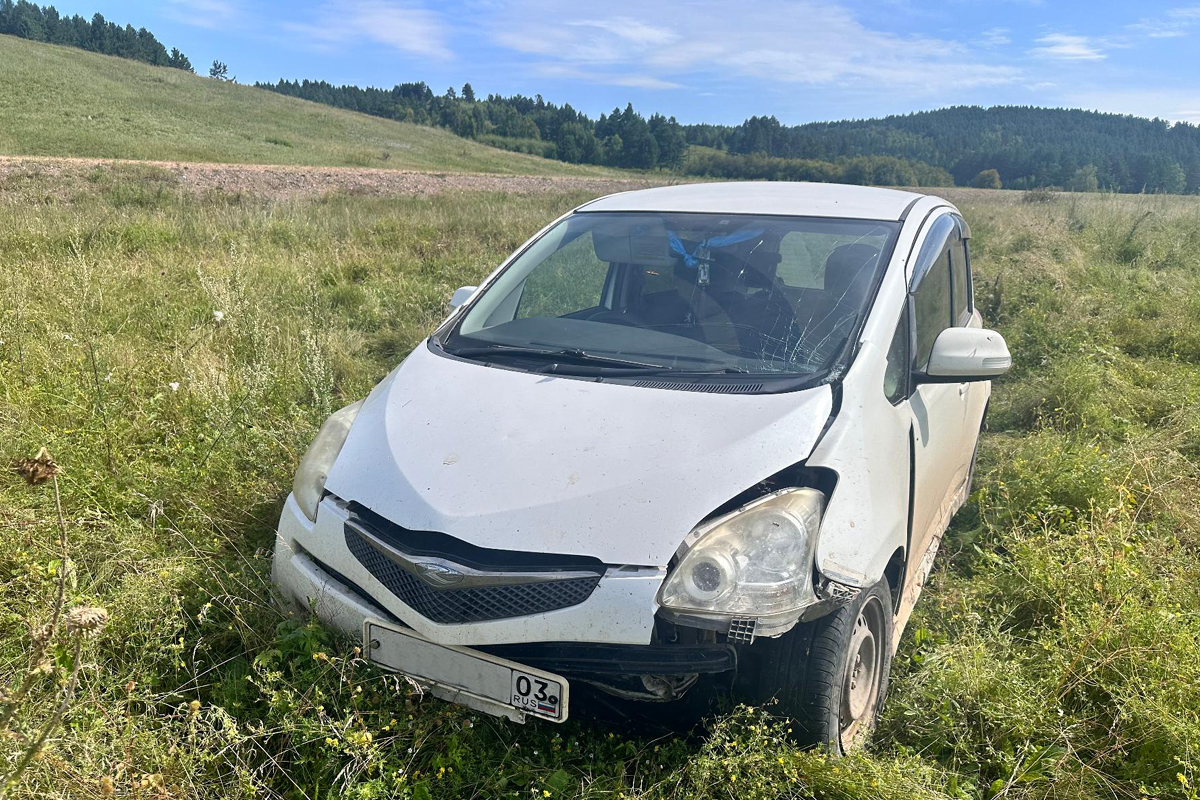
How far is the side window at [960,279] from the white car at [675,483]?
0.47 m

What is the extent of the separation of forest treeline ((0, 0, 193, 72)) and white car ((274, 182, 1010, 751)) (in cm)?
10232

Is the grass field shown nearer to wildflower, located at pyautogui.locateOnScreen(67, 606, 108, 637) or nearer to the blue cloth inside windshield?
wildflower, located at pyautogui.locateOnScreen(67, 606, 108, 637)

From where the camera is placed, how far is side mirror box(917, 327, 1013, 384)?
2516mm

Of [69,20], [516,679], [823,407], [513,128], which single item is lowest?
[516,679]

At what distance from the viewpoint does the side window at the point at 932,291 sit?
9.07 ft

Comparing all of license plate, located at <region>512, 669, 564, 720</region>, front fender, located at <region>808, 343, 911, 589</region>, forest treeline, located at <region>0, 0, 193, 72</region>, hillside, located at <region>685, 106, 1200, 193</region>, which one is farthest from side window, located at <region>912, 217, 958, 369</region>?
forest treeline, located at <region>0, 0, 193, 72</region>

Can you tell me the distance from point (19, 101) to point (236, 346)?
1849 inches

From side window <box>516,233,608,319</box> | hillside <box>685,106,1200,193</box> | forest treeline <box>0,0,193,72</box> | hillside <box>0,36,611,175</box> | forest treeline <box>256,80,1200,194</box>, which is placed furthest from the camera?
forest treeline <box>0,0,193,72</box>

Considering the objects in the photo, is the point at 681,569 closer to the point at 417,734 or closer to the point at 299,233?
the point at 417,734

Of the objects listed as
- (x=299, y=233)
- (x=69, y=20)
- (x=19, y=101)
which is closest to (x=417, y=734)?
(x=299, y=233)

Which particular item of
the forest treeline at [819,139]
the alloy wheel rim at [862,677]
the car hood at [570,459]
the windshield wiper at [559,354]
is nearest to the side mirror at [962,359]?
the car hood at [570,459]

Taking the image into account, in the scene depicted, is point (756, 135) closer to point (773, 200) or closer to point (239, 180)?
point (239, 180)

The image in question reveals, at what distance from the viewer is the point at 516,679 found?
1.84m

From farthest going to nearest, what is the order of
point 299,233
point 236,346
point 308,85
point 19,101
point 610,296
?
1. point 308,85
2. point 19,101
3. point 299,233
4. point 236,346
5. point 610,296
